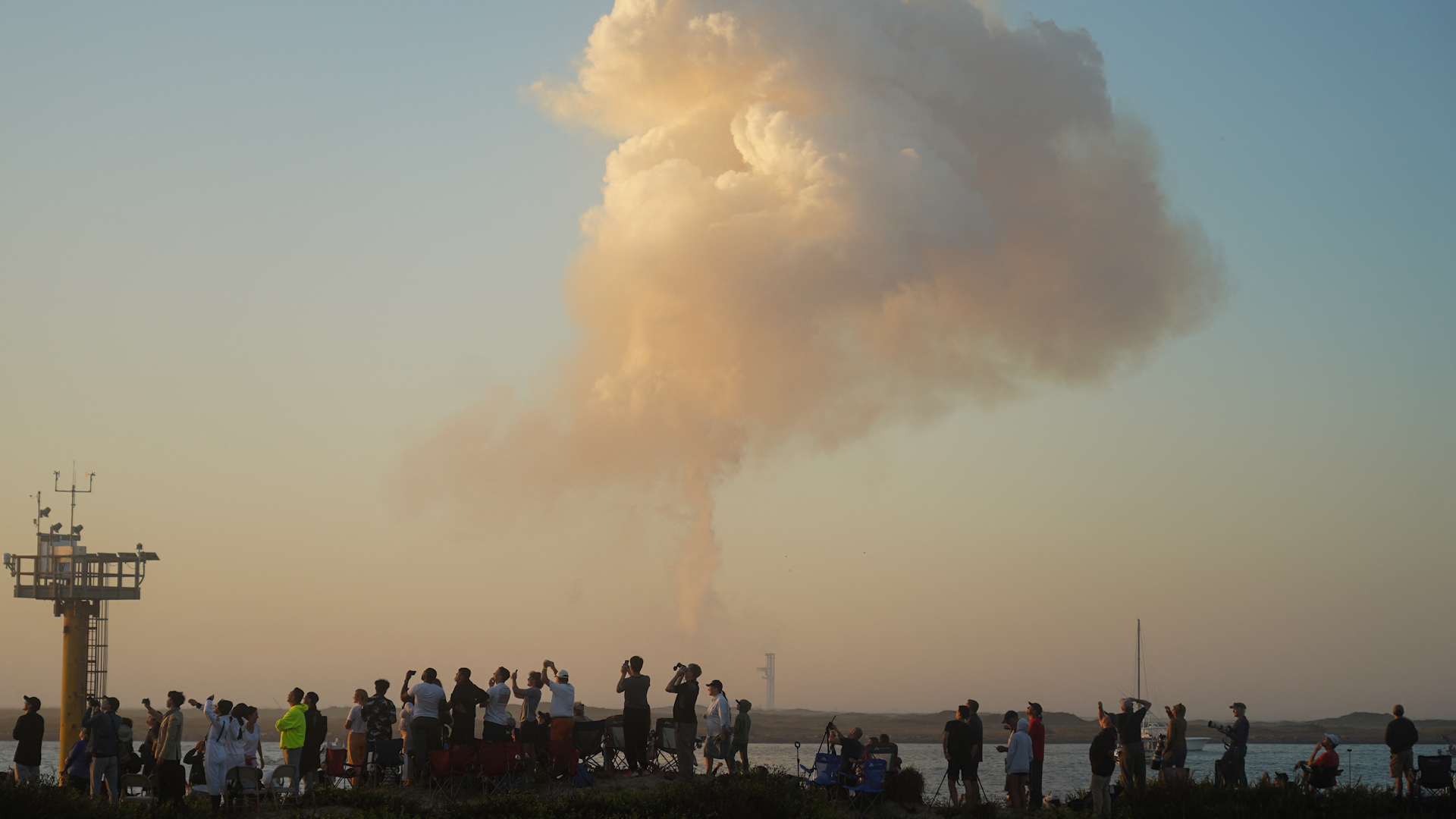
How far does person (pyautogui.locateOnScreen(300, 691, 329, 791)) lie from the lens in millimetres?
22703

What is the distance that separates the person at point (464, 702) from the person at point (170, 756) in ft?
15.8

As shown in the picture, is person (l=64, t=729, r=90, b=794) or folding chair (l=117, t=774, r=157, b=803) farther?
person (l=64, t=729, r=90, b=794)

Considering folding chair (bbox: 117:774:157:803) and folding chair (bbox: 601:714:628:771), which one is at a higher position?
folding chair (bbox: 601:714:628:771)

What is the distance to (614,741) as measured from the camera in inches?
958

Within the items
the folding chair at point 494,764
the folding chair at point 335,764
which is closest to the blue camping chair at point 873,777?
the folding chair at point 494,764

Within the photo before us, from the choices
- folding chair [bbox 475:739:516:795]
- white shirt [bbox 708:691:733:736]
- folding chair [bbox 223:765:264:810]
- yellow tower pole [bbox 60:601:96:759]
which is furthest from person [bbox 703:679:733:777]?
yellow tower pole [bbox 60:601:96:759]

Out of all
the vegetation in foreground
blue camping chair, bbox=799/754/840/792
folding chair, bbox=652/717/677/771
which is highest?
folding chair, bbox=652/717/677/771

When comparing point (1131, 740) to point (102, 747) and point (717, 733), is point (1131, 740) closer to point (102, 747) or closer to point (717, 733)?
point (717, 733)

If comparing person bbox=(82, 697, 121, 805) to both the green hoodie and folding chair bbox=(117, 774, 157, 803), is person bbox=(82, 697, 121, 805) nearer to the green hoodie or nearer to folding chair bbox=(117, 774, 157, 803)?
folding chair bbox=(117, 774, 157, 803)

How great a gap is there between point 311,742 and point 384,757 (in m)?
1.75

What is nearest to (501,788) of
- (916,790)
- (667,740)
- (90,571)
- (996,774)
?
(667,740)

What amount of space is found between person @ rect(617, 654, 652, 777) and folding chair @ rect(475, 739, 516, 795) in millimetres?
2477

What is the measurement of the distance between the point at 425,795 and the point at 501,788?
1.40m

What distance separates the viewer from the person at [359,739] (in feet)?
75.4
